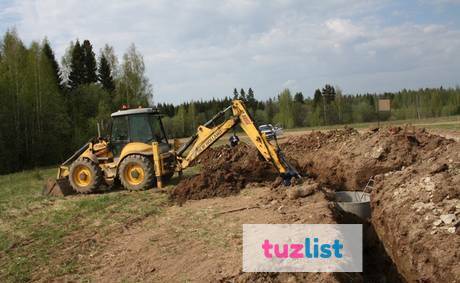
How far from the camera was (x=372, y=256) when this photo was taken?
8.13 m

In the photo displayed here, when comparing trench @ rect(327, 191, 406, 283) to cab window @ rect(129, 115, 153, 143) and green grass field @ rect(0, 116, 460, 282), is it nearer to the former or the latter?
green grass field @ rect(0, 116, 460, 282)

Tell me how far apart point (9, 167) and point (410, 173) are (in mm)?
30315

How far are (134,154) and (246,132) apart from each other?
3133mm

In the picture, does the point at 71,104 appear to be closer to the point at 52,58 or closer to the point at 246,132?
the point at 52,58

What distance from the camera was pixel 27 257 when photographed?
7352mm

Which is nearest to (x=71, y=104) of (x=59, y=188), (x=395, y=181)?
(x=59, y=188)

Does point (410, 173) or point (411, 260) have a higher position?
point (410, 173)

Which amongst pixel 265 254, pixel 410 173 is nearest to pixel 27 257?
pixel 265 254

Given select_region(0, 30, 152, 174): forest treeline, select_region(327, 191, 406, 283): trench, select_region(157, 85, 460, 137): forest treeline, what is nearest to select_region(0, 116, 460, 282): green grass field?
select_region(327, 191, 406, 283): trench

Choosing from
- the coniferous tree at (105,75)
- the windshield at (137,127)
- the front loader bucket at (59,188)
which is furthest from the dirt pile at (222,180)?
the coniferous tree at (105,75)

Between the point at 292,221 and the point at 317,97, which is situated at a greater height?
the point at 317,97

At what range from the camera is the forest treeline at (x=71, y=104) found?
33.6m

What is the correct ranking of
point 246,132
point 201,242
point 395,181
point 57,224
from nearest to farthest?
point 201,242 < point 395,181 < point 57,224 < point 246,132

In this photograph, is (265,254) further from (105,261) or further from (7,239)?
(7,239)
